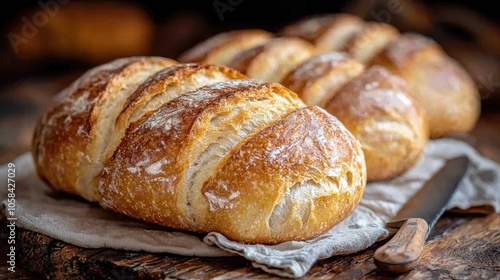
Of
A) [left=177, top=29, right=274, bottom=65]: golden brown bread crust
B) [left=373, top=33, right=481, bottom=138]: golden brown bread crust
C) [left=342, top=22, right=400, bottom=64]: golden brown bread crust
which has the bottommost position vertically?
[left=373, top=33, right=481, bottom=138]: golden brown bread crust

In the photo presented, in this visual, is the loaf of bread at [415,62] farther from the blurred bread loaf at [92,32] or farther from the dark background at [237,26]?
the blurred bread loaf at [92,32]

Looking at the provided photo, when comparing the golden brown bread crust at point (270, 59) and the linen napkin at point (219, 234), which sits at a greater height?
the golden brown bread crust at point (270, 59)

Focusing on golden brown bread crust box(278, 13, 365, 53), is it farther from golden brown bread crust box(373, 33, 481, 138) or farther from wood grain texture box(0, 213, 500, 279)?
wood grain texture box(0, 213, 500, 279)

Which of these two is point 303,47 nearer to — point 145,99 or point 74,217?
point 145,99

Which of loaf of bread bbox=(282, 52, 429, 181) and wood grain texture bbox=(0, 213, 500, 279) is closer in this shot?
wood grain texture bbox=(0, 213, 500, 279)

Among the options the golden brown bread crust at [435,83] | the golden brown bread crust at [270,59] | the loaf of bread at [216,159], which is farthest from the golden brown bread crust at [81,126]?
the golden brown bread crust at [435,83]

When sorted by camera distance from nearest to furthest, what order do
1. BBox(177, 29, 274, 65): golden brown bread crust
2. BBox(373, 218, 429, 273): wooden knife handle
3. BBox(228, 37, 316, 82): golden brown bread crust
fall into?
BBox(373, 218, 429, 273): wooden knife handle, BBox(228, 37, 316, 82): golden brown bread crust, BBox(177, 29, 274, 65): golden brown bread crust

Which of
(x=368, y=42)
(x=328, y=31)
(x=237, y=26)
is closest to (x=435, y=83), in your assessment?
(x=368, y=42)

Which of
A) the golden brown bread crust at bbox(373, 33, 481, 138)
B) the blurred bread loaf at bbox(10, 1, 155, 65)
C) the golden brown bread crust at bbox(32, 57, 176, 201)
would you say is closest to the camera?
the golden brown bread crust at bbox(32, 57, 176, 201)

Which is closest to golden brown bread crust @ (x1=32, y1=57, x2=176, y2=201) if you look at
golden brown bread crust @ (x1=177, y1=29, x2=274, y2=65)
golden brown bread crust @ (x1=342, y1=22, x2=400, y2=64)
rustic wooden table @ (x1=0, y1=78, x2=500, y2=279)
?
rustic wooden table @ (x1=0, y1=78, x2=500, y2=279)
